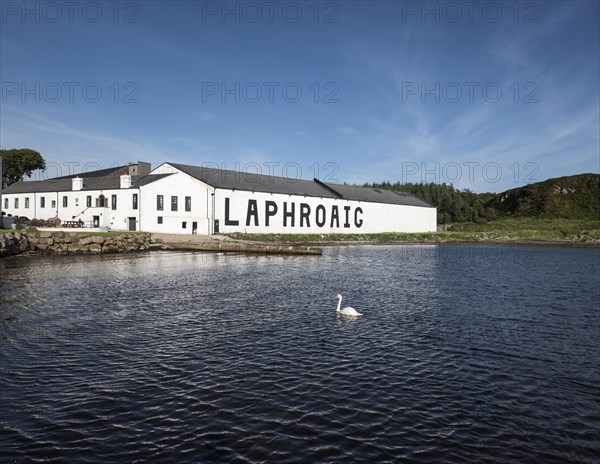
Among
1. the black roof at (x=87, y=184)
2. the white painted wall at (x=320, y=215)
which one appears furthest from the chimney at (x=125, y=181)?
the white painted wall at (x=320, y=215)

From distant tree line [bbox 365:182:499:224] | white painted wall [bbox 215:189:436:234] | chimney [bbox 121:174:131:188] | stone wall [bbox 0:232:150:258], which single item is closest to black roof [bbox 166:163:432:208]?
white painted wall [bbox 215:189:436:234]

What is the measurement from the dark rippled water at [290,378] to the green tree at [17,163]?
359 feet

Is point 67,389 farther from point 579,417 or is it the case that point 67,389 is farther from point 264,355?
point 579,417

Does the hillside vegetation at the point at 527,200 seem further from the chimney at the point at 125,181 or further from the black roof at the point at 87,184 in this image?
the chimney at the point at 125,181

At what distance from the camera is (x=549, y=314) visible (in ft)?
67.7

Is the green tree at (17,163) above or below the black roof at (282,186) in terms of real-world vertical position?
above

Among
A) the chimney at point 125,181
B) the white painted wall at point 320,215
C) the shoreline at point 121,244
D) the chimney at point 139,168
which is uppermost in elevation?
the chimney at point 139,168

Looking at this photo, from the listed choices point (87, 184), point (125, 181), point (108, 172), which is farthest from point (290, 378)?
point (108, 172)

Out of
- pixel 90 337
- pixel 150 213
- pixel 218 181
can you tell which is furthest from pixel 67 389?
pixel 218 181

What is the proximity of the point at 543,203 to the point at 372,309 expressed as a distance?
174 m

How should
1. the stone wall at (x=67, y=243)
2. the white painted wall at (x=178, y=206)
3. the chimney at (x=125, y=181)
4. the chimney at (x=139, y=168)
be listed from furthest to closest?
the chimney at (x=139, y=168) → the chimney at (x=125, y=181) → the white painted wall at (x=178, y=206) → the stone wall at (x=67, y=243)

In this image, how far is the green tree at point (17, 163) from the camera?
369ft

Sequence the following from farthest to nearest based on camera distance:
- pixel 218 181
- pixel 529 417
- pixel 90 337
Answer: pixel 218 181 < pixel 90 337 < pixel 529 417

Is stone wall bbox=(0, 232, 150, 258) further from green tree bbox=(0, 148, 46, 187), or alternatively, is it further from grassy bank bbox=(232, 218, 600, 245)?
green tree bbox=(0, 148, 46, 187)
